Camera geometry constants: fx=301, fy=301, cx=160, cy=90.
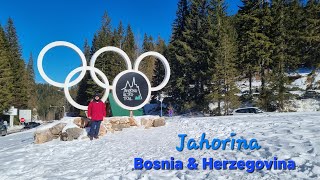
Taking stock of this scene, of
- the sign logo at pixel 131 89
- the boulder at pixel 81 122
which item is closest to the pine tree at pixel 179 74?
the sign logo at pixel 131 89

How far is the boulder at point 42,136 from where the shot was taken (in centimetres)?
1265

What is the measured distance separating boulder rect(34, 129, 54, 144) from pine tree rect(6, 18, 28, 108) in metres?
47.0

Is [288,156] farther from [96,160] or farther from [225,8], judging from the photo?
[225,8]

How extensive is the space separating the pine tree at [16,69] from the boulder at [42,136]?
154ft

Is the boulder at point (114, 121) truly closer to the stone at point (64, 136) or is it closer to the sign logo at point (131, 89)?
the sign logo at point (131, 89)

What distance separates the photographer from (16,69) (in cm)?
5900

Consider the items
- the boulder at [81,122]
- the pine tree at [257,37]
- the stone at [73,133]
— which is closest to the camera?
the stone at [73,133]

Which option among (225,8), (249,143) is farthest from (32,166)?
(225,8)

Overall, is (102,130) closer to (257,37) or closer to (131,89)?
(131,89)

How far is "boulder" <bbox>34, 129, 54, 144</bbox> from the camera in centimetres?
1265

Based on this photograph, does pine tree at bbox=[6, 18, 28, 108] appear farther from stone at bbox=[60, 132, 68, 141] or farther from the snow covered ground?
the snow covered ground

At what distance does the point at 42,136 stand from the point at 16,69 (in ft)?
171

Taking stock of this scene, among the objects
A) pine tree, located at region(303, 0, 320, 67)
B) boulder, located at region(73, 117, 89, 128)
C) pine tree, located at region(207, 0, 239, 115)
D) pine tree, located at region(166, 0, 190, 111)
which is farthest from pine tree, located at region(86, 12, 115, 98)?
boulder, located at region(73, 117, 89, 128)

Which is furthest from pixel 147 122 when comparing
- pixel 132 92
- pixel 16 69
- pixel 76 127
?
pixel 16 69
